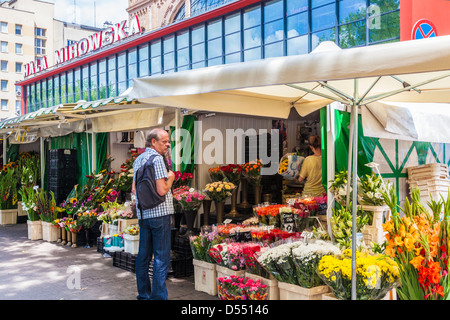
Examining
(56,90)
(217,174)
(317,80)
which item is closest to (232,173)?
(217,174)

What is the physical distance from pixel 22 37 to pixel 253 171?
6505 cm

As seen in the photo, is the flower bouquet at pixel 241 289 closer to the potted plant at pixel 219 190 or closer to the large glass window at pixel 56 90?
the potted plant at pixel 219 190

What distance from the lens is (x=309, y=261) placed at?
A: 12.5 ft

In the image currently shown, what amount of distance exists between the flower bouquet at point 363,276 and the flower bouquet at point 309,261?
0.17m

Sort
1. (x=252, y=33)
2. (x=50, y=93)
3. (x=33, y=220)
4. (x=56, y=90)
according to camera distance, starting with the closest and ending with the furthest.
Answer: (x=33, y=220), (x=252, y=33), (x=56, y=90), (x=50, y=93)

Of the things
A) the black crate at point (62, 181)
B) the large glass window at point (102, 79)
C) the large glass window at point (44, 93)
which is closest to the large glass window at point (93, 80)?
the large glass window at point (102, 79)

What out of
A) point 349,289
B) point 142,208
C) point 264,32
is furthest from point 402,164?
point 264,32

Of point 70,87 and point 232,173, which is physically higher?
point 70,87

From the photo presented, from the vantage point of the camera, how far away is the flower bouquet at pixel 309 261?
381cm

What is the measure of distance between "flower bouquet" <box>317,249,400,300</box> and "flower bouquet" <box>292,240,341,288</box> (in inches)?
6.7

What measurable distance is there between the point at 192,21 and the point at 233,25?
9.64ft

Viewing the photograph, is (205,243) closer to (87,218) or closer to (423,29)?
(87,218)

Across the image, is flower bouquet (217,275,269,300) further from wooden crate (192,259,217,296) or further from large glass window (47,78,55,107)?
large glass window (47,78,55,107)
